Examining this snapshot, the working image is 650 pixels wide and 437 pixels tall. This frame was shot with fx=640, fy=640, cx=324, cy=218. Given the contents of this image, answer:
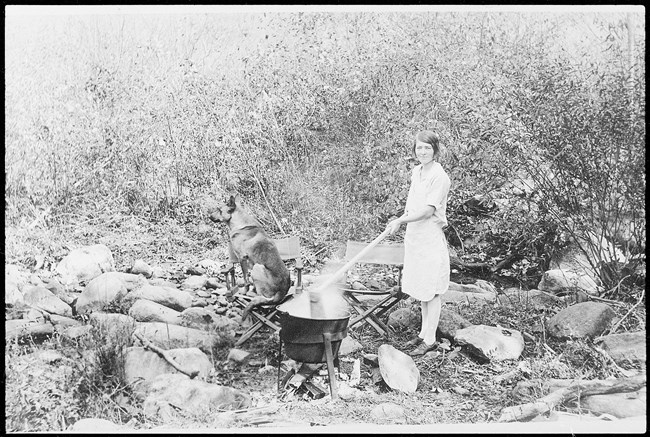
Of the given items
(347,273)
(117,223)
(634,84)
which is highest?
(634,84)

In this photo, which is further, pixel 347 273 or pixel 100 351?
pixel 347 273

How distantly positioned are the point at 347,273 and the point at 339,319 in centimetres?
46

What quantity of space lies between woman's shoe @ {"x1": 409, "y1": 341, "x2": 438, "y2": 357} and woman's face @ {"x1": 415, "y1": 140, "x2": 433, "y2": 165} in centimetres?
127

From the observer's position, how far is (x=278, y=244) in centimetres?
447

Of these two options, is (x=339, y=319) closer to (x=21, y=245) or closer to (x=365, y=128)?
(x=365, y=128)

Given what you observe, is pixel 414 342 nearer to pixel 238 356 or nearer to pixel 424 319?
pixel 424 319

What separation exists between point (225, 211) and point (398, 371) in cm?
162

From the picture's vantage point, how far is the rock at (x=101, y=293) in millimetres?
4301

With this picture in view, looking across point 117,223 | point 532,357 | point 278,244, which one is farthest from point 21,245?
point 532,357

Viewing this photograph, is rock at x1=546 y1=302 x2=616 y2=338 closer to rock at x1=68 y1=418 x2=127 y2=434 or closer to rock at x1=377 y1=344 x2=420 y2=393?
rock at x1=377 y1=344 x2=420 y2=393

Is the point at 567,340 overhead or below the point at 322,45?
below

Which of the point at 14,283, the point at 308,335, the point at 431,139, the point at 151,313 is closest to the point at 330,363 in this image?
the point at 308,335

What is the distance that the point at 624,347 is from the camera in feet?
14.5

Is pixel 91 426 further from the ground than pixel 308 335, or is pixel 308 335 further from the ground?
pixel 308 335
